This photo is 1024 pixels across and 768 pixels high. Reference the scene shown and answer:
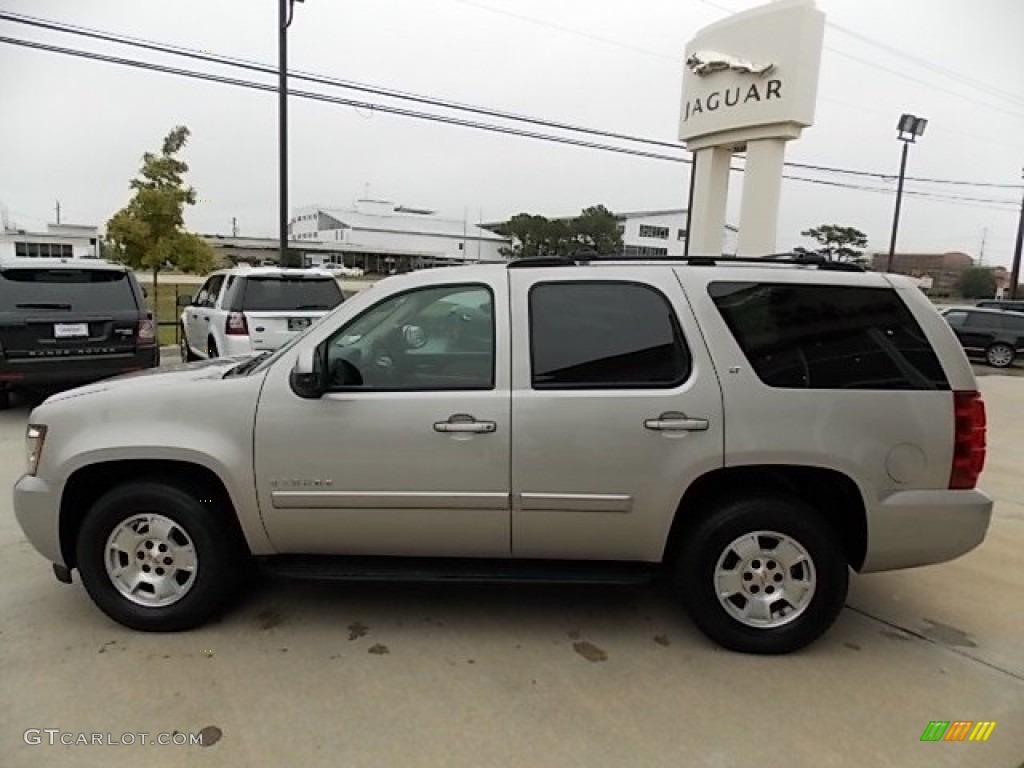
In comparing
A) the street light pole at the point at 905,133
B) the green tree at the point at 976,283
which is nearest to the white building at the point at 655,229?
the green tree at the point at 976,283

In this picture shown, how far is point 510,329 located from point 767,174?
16837 mm

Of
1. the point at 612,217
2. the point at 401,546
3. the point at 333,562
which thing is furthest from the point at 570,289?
the point at 612,217

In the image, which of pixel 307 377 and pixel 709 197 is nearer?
pixel 307 377

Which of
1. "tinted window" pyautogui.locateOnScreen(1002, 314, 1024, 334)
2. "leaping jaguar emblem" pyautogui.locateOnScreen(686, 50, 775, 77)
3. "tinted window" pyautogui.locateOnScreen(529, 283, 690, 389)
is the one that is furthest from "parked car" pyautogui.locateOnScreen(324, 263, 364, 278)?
"tinted window" pyautogui.locateOnScreen(1002, 314, 1024, 334)

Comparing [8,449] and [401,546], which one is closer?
[401,546]

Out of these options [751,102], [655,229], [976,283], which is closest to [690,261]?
[751,102]

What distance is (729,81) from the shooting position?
711 inches

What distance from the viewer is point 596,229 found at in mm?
74125

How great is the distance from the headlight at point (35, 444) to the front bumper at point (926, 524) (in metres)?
3.75

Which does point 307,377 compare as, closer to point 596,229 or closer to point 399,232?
point 596,229

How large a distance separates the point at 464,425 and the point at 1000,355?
2050 centimetres

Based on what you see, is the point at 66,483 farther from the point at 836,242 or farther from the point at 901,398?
the point at 836,242

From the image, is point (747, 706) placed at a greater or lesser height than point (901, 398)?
lesser

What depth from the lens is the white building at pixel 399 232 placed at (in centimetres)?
9375
